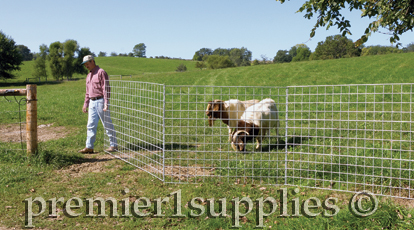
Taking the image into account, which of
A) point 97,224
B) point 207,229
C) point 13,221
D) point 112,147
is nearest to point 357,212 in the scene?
point 207,229

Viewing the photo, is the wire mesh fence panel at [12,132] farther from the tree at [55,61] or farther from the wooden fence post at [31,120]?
the tree at [55,61]

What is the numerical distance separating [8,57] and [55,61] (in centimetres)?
1509

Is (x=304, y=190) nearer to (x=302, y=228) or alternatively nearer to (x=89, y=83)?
(x=302, y=228)

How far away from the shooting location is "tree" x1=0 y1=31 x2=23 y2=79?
59.3 m

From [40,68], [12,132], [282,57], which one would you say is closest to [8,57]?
[40,68]

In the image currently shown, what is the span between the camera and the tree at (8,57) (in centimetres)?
5928

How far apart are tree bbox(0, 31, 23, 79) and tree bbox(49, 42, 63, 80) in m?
11.9

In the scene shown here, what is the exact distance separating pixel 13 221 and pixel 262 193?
402cm

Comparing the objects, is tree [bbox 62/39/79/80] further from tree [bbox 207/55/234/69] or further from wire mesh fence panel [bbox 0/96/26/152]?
wire mesh fence panel [bbox 0/96/26/152]

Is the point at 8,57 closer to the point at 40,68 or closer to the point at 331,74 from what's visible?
the point at 40,68

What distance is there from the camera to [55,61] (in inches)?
2948

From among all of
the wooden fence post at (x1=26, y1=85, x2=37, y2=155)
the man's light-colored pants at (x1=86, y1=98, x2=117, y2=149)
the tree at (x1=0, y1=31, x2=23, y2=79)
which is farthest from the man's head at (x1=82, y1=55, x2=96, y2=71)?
the tree at (x1=0, y1=31, x2=23, y2=79)

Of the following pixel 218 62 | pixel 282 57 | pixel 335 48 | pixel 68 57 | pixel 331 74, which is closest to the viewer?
pixel 331 74

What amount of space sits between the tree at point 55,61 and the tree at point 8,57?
11938 millimetres
